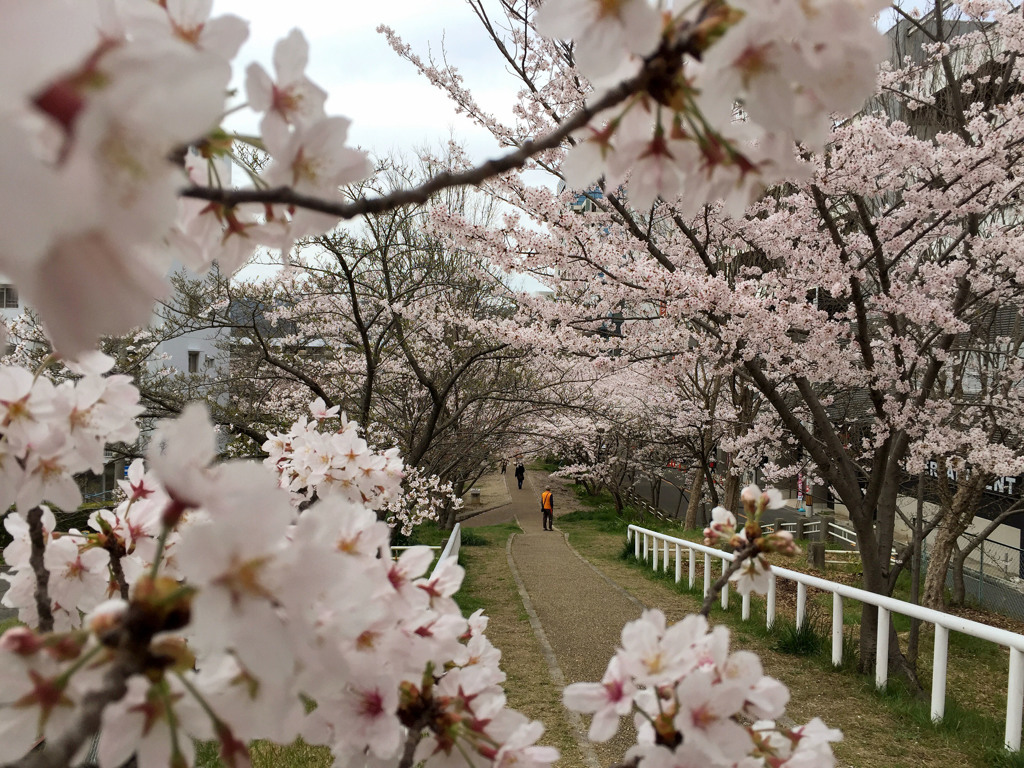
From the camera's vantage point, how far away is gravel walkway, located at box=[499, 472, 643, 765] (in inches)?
211

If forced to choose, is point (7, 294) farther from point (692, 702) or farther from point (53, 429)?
point (692, 702)

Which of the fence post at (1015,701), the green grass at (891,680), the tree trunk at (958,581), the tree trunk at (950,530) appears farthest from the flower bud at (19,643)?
the tree trunk at (958,581)

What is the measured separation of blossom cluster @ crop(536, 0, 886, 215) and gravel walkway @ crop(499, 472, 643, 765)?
162 inches

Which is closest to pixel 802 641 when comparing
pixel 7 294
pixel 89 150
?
pixel 89 150

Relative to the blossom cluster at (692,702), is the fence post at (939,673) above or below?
below

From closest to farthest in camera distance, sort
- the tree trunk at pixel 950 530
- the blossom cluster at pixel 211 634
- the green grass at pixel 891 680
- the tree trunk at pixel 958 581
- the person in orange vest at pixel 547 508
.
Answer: the blossom cluster at pixel 211 634
the green grass at pixel 891 680
the tree trunk at pixel 950 530
the tree trunk at pixel 958 581
the person in orange vest at pixel 547 508

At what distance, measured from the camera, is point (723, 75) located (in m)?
0.57

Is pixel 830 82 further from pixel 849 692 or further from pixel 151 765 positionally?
pixel 849 692

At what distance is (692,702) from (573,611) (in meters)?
6.99

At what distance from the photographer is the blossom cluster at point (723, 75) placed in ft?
1.80

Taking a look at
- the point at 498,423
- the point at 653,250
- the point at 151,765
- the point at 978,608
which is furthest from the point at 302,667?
the point at 978,608

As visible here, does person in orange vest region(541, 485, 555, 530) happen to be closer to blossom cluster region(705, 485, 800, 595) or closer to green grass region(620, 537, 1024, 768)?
green grass region(620, 537, 1024, 768)

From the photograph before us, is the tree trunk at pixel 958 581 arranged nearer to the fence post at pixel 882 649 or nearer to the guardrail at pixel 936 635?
the guardrail at pixel 936 635

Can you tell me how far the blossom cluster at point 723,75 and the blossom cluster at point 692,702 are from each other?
0.55 metres
